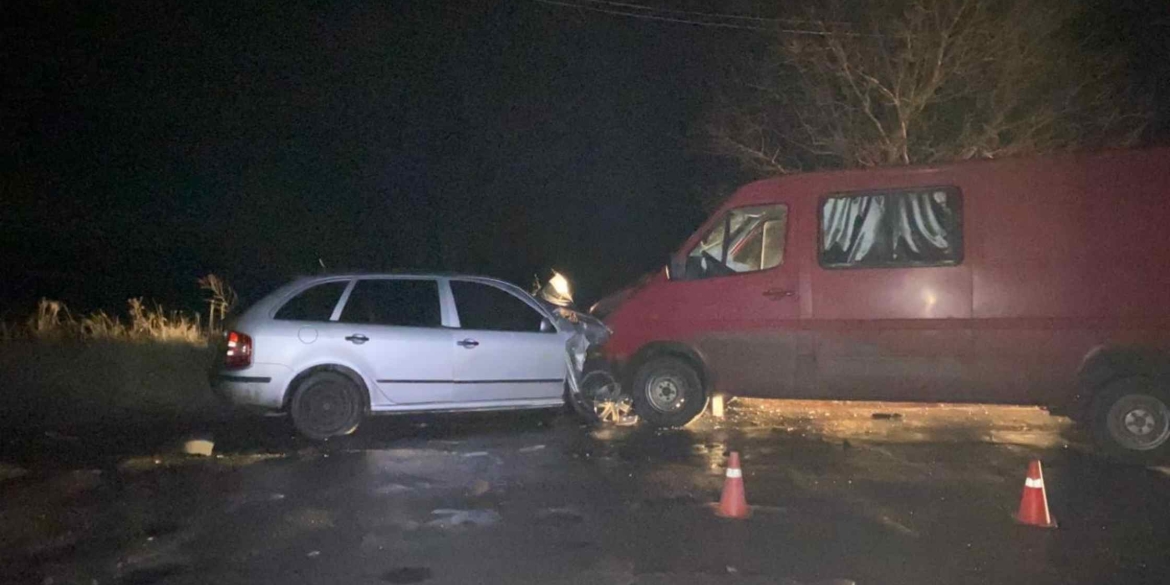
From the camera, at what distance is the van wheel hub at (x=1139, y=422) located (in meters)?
9.27

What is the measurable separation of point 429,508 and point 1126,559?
170 inches

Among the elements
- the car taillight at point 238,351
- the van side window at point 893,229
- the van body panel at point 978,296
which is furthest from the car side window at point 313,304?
the van side window at point 893,229

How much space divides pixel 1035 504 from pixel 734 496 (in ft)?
6.13

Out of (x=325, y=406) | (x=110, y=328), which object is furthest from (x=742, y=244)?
(x=110, y=328)

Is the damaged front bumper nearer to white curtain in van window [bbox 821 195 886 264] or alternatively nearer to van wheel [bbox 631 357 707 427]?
van wheel [bbox 631 357 707 427]

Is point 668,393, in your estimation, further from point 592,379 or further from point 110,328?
point 110,328

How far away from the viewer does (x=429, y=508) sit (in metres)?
7.75

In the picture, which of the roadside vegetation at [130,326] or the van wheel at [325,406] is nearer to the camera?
the van wheel at [325,406]

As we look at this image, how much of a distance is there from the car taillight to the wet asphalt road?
0.75 meters

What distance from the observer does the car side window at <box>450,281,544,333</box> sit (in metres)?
10.9

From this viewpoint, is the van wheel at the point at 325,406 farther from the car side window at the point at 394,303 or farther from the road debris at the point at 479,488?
the road debris at the point at 479,488

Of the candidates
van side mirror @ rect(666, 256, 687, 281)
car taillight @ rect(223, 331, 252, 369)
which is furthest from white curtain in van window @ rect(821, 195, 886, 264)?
car taillight @ rect(223, 331, 252, 369)

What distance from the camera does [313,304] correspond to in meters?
10.6

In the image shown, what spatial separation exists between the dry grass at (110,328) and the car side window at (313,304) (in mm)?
4597
